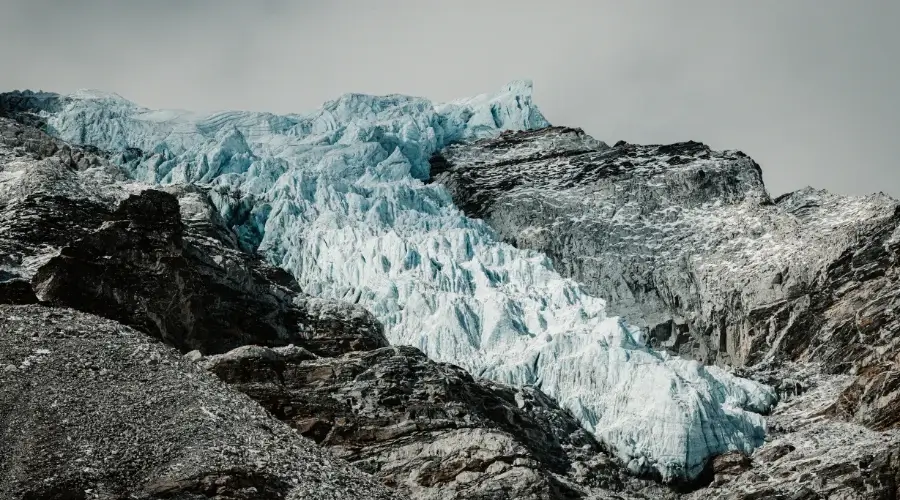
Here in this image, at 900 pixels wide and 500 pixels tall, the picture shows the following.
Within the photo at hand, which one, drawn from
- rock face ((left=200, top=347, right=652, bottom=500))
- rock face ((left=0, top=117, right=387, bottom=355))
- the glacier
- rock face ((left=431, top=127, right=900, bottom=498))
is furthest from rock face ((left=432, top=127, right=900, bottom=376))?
rock face ((left=0, top=117, right=387, bottom=355))

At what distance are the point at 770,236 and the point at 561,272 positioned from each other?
19775 mm

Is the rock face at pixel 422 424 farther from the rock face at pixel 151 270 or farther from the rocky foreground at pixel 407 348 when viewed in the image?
the rock face at pixel 151 270

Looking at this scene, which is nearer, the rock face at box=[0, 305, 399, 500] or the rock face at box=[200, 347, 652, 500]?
the rock face at box=[0, 305, 399, 500]

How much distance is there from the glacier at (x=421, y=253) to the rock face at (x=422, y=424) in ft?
22.3

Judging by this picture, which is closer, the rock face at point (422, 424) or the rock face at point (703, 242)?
the rock face at point (422, 424)

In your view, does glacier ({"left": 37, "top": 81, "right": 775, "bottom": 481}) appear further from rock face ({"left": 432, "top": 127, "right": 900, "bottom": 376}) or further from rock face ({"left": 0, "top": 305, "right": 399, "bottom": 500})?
rock face ({"left": 0, "top": 305, "right": 399, "bottom": 500})

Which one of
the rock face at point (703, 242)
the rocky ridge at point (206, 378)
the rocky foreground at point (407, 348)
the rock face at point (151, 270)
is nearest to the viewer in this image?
the rocky ridge at point (206, 378)

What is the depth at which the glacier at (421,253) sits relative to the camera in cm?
9406

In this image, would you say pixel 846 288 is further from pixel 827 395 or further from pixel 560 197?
pixel 560 197

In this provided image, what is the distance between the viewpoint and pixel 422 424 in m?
78.3

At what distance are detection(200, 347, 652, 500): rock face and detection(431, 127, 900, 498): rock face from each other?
1116 cm

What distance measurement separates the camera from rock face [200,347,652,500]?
73.3 m

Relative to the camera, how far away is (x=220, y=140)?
133 meters

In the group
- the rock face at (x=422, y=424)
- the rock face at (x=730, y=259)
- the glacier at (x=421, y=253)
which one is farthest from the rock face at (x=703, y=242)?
the rock face at (x=422, y=424)
